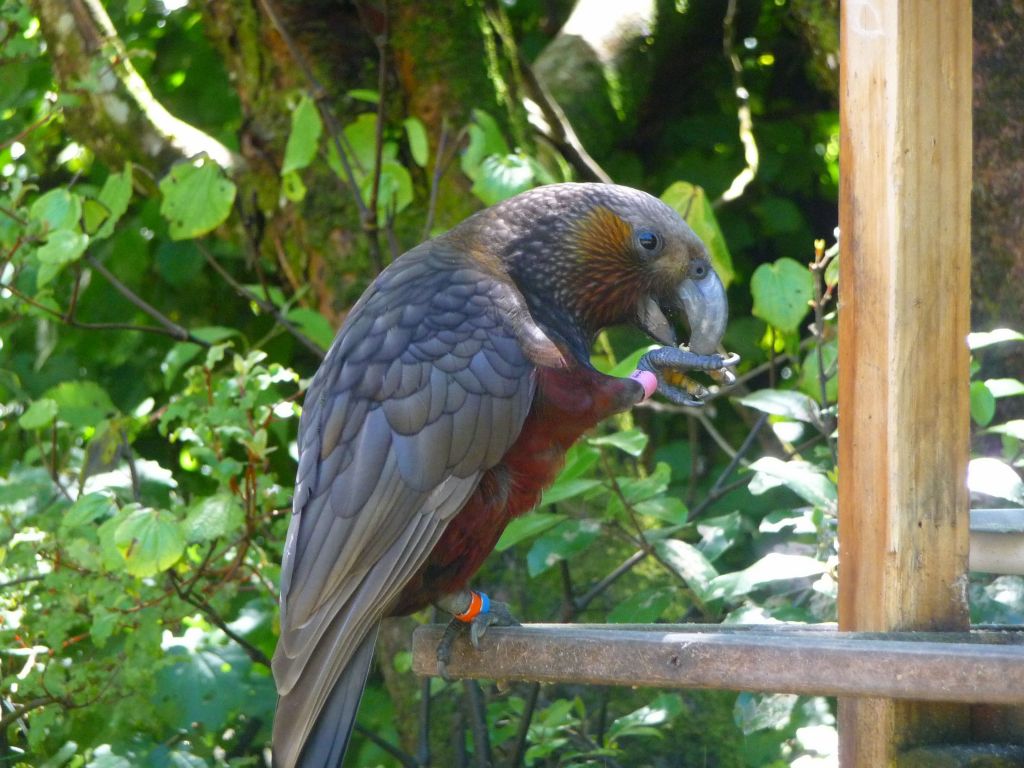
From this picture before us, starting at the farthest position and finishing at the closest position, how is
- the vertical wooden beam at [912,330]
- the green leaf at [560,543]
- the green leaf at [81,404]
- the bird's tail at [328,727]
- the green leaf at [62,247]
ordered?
1. the green leaf at [81,404]
2. the green leaf at [62,247]
3. the green leaf at [560,543]
4. the bird's tail at [328,727]
5. the vertical wooden beam at [912,330]

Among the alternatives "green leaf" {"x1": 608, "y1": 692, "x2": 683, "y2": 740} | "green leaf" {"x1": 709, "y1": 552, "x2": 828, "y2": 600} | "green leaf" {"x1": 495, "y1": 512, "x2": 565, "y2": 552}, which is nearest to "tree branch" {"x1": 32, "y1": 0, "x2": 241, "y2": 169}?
"green leaf" {"x1": 495, "y1": 512, "x2": 565, "y2": 552}

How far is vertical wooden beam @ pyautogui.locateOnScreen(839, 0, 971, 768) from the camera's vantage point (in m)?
1.95

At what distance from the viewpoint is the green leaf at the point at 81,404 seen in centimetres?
335

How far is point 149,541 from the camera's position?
8.69 ft

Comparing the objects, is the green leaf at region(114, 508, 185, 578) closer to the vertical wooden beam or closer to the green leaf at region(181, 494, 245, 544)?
the green leaf at region(181, 494, 245, 544)

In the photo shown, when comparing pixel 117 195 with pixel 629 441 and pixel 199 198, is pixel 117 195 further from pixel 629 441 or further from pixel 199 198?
pixel 629 441

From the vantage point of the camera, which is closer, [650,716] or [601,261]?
[601,261]

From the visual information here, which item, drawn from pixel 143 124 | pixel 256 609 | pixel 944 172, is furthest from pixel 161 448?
pixel 944 172

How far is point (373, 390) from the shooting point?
2.28 meters

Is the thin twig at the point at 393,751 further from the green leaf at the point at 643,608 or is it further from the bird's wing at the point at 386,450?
the bird's wing at the point at 386,450

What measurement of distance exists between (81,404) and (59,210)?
1.89ft

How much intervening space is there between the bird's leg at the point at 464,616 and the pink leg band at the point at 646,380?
485 mm

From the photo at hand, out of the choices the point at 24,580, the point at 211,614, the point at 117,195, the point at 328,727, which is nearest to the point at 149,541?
the point at 211,614

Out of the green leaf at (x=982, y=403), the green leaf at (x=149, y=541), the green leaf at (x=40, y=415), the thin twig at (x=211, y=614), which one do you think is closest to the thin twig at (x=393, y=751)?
the thin twig at (x=211, y=614)
